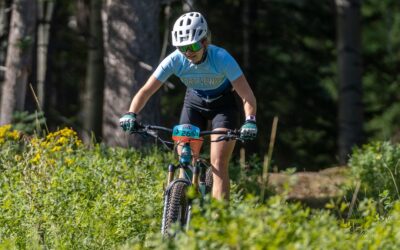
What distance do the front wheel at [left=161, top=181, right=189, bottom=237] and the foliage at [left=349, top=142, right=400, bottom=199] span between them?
16.4 ft

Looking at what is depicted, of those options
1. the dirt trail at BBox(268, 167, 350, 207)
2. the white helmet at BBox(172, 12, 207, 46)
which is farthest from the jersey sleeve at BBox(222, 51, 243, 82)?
the dirt trail at BBox(268, 167, 350, 207)

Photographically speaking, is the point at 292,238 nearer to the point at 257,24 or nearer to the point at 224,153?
the point at 224,153

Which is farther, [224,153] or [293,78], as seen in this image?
[293,78]

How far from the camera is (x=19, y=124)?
46.5 ft

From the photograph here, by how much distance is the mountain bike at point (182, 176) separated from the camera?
830cm

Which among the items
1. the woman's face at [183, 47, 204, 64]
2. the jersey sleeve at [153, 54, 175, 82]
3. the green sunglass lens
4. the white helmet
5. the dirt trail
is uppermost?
the white helmet

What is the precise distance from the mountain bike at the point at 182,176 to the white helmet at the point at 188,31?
0.74m

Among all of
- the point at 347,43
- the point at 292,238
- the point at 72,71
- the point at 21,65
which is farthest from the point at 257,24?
the point at 292,238

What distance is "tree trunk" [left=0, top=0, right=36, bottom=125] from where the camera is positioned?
14.8m

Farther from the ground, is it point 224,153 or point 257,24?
point 257,24

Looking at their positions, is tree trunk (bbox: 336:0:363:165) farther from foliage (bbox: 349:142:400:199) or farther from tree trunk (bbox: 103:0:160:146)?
tree trunk (bbox: 103:0:160:146)

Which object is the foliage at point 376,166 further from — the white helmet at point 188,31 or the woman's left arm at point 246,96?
the white helmet at point 188,31

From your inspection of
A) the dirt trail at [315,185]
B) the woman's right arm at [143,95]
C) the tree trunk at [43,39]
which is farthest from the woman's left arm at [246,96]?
the tree trunk at [43,39]

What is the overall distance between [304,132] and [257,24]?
4579 millimetres
